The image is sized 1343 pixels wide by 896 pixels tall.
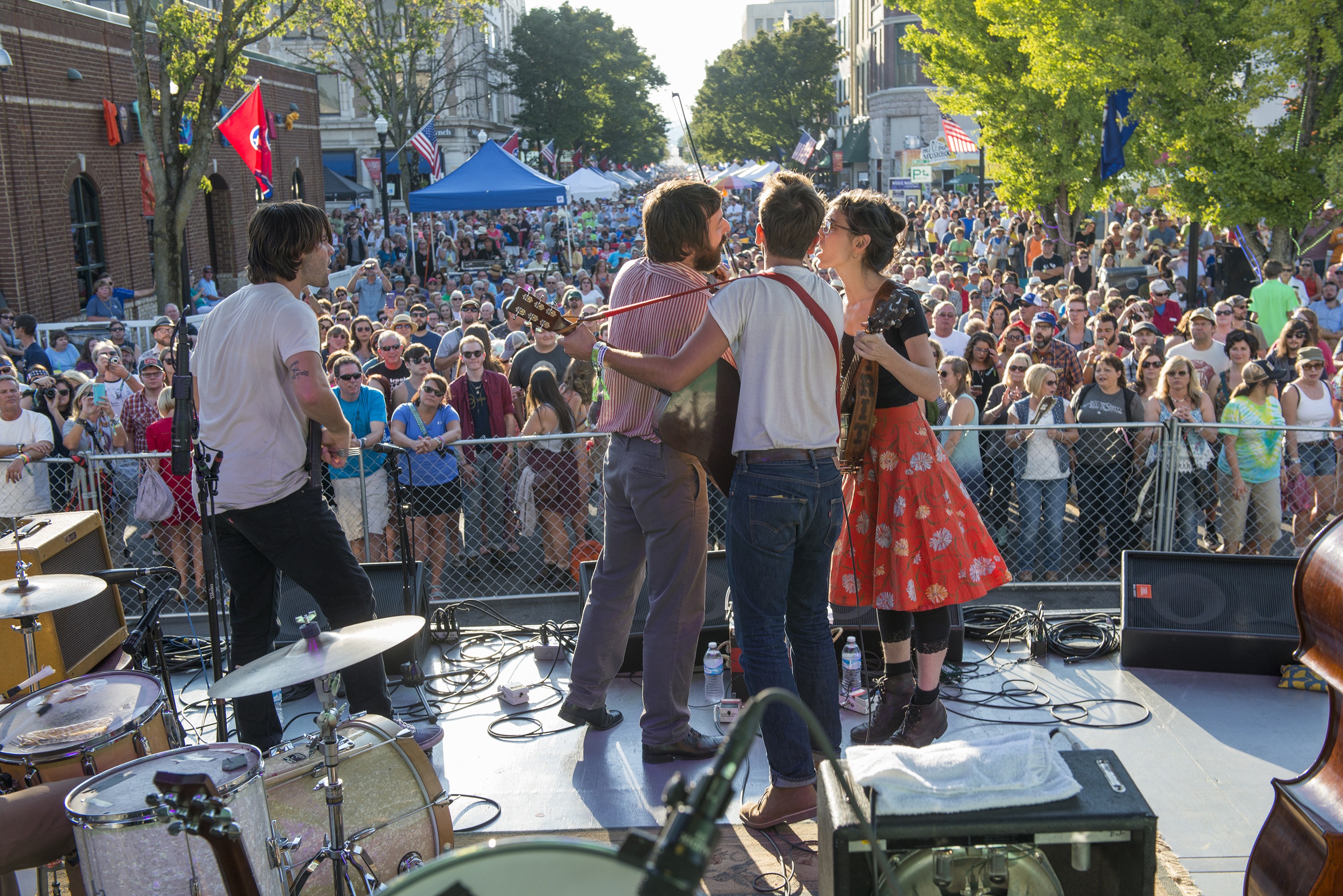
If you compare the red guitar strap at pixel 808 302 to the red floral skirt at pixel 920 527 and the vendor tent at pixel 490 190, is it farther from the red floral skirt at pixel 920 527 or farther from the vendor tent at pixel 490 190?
the vendor tent at pixel 490 190

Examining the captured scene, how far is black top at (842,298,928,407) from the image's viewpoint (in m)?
3.86

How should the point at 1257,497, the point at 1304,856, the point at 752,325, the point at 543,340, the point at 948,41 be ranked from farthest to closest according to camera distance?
the point at 948,41, the point at 543,340, the point at 1257,497, the point at 752,325, the point at 1304,856

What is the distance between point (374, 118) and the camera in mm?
49062

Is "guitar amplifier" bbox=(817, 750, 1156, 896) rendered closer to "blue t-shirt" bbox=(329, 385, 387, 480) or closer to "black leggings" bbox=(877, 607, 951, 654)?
"black leggings" bbox=(877, 607, 951, 654)

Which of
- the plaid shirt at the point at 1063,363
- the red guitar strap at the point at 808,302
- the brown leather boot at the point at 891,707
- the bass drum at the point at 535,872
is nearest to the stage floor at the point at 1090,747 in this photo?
the brown leather boot at the point at 891,707

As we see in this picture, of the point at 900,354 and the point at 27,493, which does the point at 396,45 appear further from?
the point at 900,354

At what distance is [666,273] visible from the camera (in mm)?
3902

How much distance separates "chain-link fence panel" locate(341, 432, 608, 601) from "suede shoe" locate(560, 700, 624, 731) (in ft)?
7.14

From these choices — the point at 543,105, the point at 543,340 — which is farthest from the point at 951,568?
the point at 543,105

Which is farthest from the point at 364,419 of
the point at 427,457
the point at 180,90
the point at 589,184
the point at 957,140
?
the point at 957,140

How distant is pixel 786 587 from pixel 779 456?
0.45 metres

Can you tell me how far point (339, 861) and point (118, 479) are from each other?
200 inches

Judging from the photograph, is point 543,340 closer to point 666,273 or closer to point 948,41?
point 666,273

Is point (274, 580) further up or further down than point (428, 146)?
further down
